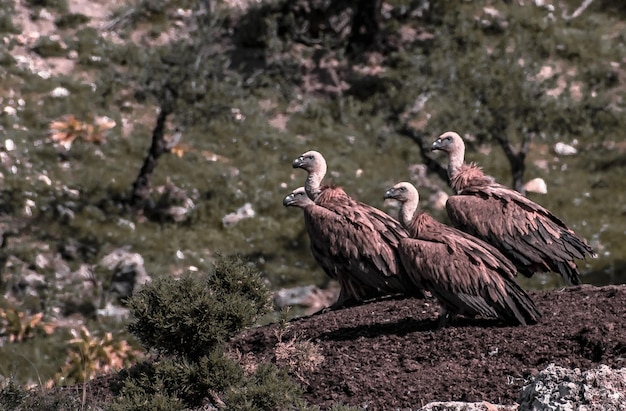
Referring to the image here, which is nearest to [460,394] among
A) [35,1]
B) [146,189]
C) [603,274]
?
[603,274]

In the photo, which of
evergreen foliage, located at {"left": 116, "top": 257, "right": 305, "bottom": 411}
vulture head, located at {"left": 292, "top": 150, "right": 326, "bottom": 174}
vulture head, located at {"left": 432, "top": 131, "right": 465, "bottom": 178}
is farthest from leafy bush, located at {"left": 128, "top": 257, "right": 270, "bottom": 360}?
vulture head, located at {"left": 432, "top": 131, "right": 465, "bottom": 178}

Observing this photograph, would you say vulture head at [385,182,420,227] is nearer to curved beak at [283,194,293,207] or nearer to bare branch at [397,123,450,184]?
curved beak at [283,194,293,207]

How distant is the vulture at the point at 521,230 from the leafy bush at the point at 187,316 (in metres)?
3.48

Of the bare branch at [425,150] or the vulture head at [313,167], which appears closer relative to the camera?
the vulture head at [313,167]

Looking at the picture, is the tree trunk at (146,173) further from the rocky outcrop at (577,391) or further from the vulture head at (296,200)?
the rocky outcrop at (577,391)

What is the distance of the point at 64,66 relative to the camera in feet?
93.5

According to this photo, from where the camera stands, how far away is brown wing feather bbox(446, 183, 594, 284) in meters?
13.6

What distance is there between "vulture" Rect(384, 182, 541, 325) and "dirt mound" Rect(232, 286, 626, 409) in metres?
0.17

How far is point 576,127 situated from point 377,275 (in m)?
13.1

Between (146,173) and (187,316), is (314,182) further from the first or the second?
(146,173)

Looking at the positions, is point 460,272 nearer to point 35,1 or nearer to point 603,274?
point 603,274

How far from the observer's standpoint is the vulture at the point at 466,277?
38.5 ft

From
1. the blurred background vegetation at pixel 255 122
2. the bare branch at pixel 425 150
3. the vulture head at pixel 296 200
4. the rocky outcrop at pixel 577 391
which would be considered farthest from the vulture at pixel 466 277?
the bare branch at pixel 425 150

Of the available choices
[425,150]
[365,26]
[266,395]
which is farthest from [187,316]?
[365,26]
